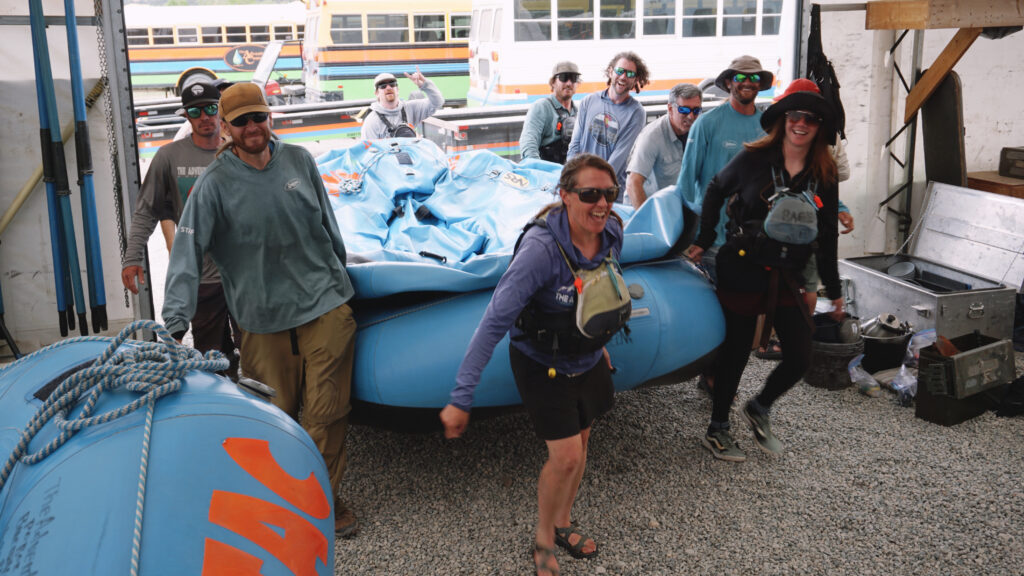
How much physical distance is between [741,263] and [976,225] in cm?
266

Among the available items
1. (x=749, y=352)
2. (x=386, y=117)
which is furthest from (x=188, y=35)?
(x=749, y=352)

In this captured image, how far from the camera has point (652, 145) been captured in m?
4.20

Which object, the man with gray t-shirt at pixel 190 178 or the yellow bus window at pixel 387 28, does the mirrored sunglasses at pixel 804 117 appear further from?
the yellow bus window at pixel 387 28

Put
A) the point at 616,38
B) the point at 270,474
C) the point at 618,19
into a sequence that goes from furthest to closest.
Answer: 1. the point at 616,38
2. the point at 618,19
3. the point at 270,474

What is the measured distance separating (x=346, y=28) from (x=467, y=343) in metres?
12.7

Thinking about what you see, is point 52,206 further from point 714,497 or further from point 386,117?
point 714,497

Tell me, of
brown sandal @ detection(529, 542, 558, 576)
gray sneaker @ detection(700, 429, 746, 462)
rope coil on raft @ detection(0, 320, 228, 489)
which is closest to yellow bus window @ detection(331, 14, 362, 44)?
gray sneaker @ detection(700, 429, 746, 462)

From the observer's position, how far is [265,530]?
1666 millimetres

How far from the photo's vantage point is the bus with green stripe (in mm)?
14492

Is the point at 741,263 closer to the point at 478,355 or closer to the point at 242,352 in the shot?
the point at 478,355

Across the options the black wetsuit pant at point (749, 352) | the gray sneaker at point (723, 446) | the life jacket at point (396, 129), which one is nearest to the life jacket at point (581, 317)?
the black wetsuit pant at point (749, 352)

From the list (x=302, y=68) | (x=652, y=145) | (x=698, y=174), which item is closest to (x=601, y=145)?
(x=652, y=145)

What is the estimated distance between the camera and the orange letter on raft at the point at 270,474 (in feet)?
5.73

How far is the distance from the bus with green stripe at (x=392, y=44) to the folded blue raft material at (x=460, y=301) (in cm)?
1073
